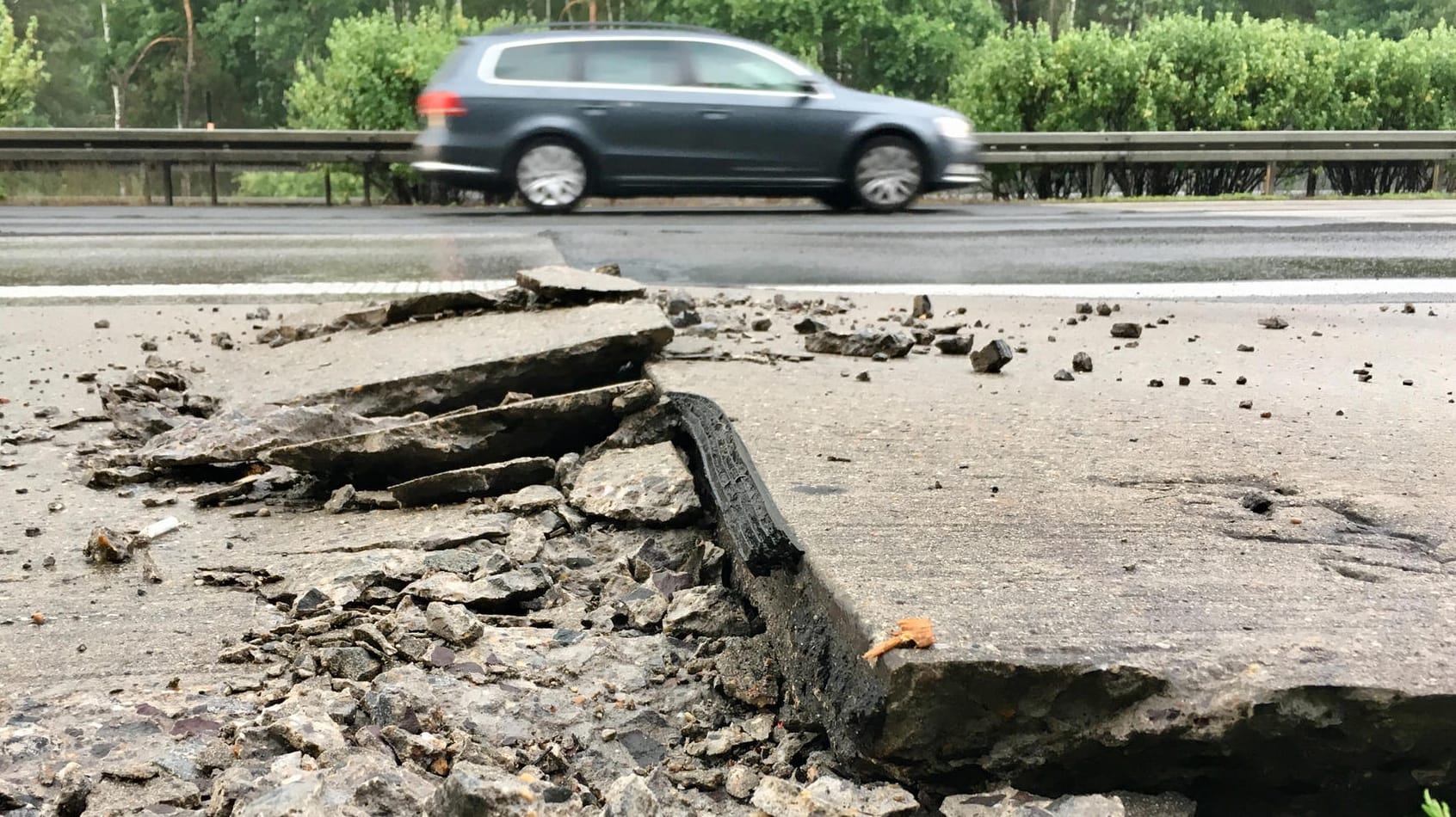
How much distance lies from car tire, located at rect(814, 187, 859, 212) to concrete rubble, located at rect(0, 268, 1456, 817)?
24.4ft

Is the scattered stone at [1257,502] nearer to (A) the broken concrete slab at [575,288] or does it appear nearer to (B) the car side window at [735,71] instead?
(A) the broken concrete slab at [575,288]

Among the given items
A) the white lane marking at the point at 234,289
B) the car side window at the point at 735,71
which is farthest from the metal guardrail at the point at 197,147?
the white lane marking at the point at 234,289

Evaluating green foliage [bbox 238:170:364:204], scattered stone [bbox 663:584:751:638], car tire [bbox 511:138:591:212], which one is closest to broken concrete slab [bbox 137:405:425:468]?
scattered stone [bbox 663:584:751:638]

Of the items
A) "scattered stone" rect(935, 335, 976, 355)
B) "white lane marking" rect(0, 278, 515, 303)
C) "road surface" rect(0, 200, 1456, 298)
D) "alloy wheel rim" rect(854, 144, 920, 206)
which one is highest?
"alloy wheel rim" rect(854, 144, 920, 206)

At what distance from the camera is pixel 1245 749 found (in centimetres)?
137

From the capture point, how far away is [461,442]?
281 cm

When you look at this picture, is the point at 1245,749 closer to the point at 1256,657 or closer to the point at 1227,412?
the point at 1256,657

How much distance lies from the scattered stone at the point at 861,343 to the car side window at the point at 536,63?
7.47m

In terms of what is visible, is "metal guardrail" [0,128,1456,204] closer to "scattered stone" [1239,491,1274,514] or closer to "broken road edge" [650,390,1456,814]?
"scattered stone" [1239,491,1274,514]

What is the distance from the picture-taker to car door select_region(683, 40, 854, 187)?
10391 mm

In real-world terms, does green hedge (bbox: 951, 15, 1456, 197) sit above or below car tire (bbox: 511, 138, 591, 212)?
above

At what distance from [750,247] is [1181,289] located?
9.15ft

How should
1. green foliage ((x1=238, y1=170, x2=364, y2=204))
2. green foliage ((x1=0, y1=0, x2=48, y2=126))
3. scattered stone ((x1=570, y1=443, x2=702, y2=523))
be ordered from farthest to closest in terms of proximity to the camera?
green foliage ((x1=238, y1=170, x2=364, y2=204)) → green foliage ((x1=0, y1=0, x2=48, y2=126)) → scattered stone ((x1=570, y1=443, x2=702, y2=523))

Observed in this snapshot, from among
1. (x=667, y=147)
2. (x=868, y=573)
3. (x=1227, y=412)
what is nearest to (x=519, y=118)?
(x=667, y=147)
